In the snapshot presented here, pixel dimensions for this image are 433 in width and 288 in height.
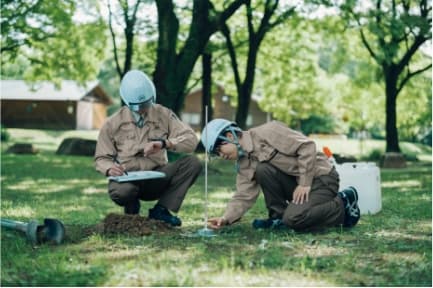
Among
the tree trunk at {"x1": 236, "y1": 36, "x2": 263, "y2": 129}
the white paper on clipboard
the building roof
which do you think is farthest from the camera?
the building roof

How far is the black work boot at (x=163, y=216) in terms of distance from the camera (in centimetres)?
627

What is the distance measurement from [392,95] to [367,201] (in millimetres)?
16169

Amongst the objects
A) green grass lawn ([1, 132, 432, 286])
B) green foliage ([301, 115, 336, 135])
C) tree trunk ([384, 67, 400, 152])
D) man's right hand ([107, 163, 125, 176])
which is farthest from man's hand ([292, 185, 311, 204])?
green foliage ([301, 115, 336, 135])

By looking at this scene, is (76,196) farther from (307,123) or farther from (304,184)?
(307,123)

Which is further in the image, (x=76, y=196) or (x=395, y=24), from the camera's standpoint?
(x=395, y=24)

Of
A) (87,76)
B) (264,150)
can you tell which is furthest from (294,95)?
(264,150)

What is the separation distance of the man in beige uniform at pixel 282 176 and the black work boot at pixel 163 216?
0.41 m

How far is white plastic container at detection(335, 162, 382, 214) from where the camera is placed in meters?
7.40

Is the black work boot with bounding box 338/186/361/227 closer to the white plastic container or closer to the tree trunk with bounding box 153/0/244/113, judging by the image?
the white plastic container

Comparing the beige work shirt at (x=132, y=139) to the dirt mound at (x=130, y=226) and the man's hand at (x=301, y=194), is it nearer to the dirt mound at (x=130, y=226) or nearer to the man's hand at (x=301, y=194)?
the dirt mound at (x=130, y=226)

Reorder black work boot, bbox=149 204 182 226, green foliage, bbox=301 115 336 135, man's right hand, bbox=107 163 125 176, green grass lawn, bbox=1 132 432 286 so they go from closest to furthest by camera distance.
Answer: green grass lawn, bbox=1 132 432 286, man's right hand, bbox=107 163 125 176, black work boot, bbox=149 204 182 226, green foliage, bbox=301 115 336 135

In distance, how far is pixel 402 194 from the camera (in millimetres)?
10523

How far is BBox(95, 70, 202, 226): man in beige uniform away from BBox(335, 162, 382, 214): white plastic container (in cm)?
200

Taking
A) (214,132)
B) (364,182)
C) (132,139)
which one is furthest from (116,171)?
(364,182)
